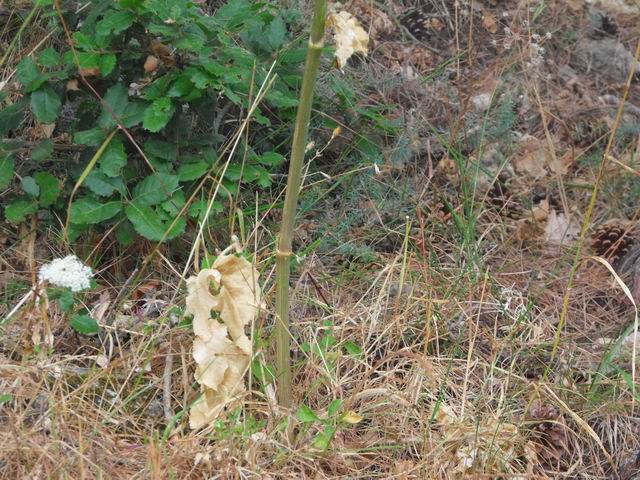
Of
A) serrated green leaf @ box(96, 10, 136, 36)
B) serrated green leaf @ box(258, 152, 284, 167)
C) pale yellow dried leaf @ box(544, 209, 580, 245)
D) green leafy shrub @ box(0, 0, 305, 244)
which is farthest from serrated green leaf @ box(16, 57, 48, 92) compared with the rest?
pale yellow dried leaf @ box(544, 209, 580, 245)

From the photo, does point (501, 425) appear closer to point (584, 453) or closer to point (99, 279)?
point (584, 453)

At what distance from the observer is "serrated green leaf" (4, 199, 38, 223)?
215 centimetres

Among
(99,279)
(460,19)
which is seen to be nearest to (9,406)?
(99,279)

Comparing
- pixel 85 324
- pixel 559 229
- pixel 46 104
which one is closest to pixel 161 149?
pixel 46 104

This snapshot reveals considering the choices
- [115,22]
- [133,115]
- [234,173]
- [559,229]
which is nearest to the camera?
[115,22]

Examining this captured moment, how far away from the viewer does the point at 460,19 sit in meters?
3.34

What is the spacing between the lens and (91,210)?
2.08m

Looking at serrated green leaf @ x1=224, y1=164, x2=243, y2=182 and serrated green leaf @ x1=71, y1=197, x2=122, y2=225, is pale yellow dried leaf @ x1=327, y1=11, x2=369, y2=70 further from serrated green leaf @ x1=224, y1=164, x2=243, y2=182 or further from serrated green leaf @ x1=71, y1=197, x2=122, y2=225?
serrated green leaf @ x1=71, y1=197, x2=122, y2=225

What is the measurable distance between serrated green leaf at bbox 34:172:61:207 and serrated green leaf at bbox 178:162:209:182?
0.33m

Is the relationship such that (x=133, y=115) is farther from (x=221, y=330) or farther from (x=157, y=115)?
(x=221, y=330)

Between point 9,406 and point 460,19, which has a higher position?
point 460,19

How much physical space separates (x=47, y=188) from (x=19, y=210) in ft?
0.30

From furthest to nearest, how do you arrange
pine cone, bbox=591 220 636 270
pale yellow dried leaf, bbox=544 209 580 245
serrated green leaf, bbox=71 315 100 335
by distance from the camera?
pale yellow dried leaf, bbox=544 209 580 245, pine cone, bbox=591 220 636 270, serrated green leaf, bbox=71 315 100 335

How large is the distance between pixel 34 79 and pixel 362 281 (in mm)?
1035
